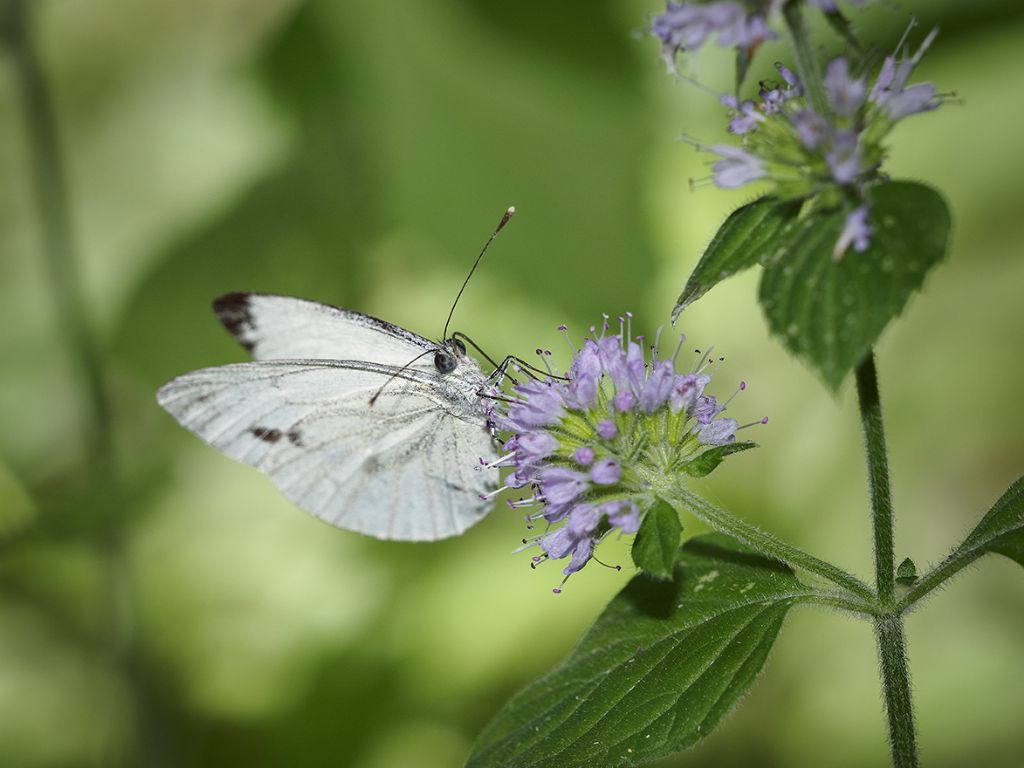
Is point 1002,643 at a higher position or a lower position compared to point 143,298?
higher

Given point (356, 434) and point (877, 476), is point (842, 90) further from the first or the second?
point (356, 434)

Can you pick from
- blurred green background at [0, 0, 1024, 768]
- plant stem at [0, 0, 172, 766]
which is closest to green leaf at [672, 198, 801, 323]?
blurred green background at [0, 0, 1024, 768]

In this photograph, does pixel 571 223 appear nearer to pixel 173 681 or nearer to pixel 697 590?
pixel 173 681

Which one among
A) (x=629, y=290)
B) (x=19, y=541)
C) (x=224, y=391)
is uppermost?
(x=629, y=290)

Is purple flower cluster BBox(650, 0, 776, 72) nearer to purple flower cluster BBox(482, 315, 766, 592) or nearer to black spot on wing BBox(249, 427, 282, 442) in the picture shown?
purple flower cluster BBox(482, 315, 766, 592)

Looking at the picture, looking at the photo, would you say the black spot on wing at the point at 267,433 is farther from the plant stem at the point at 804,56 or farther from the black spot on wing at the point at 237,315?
the plant stem at the point at 804,56

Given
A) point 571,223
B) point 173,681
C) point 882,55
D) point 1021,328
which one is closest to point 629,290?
point 571,223
